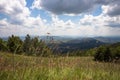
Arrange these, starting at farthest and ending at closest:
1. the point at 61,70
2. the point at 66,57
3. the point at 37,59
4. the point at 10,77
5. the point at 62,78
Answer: the point at 66,57
the point at 37,59
the point at 61,70
the point at 62,78
the point at 10,77

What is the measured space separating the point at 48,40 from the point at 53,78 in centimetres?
207

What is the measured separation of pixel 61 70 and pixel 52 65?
1.90 ft

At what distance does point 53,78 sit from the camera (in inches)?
217

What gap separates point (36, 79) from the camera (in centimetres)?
515

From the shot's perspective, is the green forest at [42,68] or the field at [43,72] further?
the green forest at [42,68]

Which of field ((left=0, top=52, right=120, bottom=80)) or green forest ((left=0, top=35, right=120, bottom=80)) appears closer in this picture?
field ((left=0, top=52, right=120, bottom=80))

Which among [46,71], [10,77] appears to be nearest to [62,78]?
[46,71]

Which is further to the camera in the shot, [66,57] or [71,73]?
[66,57]

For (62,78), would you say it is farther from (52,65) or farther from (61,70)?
(52,65)

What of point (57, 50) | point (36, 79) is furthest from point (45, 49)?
point (36, 79)

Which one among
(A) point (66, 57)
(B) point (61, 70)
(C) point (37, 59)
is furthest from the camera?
(A) point (66, 57)

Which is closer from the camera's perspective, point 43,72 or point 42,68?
point 43,72

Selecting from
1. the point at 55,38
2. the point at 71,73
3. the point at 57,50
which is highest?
the point at 55,38

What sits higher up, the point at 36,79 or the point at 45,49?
the point at 45,49
